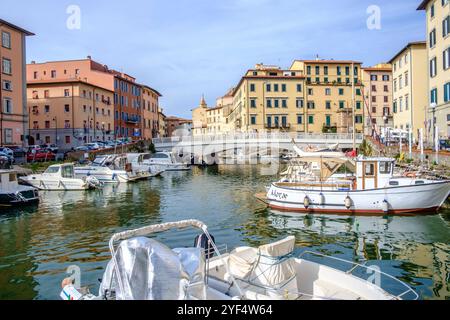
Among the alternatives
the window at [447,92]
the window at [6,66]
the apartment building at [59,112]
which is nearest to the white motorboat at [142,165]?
the window at [6,66]

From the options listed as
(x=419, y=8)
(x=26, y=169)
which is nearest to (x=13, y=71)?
(x=26, y=169)

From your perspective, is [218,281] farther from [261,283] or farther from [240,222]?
[240,222]

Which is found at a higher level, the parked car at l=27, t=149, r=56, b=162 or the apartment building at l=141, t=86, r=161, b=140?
the apartment building at l=141, t=86, r=161, b=140

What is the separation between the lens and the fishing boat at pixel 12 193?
25891mm

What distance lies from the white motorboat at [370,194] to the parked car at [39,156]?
3334 cm

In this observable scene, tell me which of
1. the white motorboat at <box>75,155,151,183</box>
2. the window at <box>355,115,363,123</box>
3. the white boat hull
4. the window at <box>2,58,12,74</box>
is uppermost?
the window at <box>2,58,12,74</box>

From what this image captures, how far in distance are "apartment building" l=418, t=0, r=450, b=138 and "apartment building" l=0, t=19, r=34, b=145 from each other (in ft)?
155

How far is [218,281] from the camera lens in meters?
8.69

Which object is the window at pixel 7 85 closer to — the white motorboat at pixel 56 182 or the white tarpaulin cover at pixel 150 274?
the white motorboat at pixel 56 182

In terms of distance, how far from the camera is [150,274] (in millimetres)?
7309

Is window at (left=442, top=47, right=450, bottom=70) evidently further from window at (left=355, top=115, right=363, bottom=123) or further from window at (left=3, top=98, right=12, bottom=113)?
window at (left=3, top=98, right=12, bottom=113)

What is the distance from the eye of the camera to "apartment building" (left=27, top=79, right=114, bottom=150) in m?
66.6

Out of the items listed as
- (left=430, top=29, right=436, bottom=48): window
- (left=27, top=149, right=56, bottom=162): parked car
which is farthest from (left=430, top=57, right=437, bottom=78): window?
(left=27, top=149, right=56, bottom=162): parked car

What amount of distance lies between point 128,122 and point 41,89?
66.4ft
